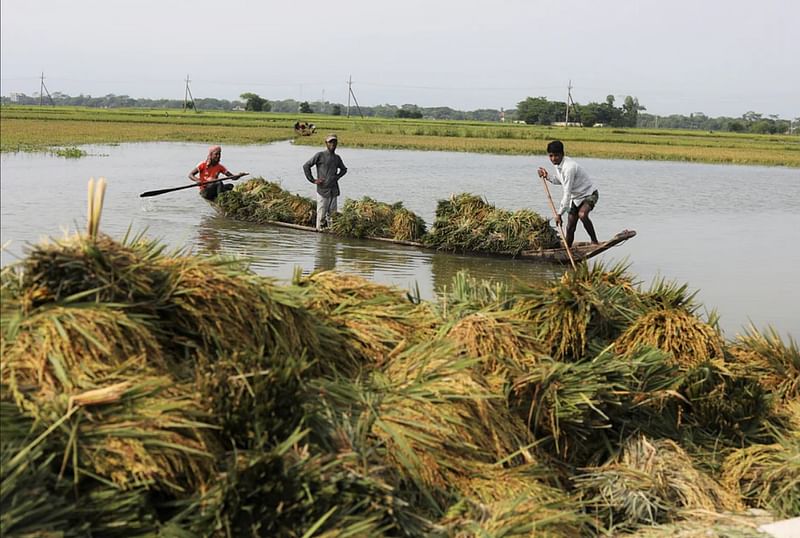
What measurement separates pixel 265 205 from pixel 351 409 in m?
11.7

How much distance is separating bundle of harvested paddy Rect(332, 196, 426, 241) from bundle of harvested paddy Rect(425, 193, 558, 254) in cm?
46

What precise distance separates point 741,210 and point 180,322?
21782 mm

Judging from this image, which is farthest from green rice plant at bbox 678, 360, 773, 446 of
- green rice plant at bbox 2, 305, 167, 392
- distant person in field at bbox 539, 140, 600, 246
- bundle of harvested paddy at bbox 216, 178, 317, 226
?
bundle of harvested paddy at bbox 216, 178, 317, 226

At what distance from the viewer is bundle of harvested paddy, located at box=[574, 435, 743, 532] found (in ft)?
14.7

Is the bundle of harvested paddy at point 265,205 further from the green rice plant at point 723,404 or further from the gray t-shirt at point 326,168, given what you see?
the green rice plant at point 723,404

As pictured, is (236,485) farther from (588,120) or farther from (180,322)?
(588,120)

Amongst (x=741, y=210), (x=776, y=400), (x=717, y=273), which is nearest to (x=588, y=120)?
(x=741, y=210)

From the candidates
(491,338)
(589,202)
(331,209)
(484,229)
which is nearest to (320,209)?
(331,209)

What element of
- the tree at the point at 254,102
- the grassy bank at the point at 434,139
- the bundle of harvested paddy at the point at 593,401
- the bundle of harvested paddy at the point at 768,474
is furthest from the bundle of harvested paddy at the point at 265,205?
the tree at the point at 254,102

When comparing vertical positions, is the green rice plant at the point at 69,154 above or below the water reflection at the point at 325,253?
above

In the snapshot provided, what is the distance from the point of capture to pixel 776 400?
5504 millimetres

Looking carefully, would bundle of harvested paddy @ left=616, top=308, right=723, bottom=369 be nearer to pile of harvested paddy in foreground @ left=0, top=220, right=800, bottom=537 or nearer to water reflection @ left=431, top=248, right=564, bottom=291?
pile of harvested paddy in foreground @ left=0, top=220, right=800, bottom=537

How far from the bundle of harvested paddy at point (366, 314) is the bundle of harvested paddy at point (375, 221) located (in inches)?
334

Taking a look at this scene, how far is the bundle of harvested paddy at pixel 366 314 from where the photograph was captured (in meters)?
4.57
